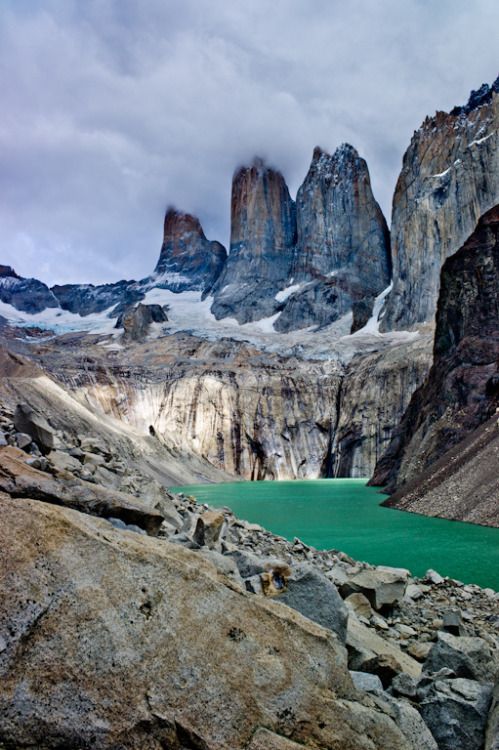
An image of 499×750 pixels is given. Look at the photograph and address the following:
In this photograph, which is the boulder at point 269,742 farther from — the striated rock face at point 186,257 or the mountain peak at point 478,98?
the striated rock face at point 186,257

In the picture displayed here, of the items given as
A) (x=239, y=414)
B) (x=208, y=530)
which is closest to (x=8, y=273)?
(x=239, y=414)

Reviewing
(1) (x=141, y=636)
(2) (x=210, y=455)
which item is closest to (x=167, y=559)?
(1) (x=141, y=636)

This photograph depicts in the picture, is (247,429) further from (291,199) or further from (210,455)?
(291,199)

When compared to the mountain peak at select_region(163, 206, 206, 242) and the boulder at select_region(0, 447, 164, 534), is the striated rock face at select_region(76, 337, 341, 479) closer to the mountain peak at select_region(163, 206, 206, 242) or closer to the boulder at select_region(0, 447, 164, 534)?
the boulder at select_region(0, 447, 164, 534)

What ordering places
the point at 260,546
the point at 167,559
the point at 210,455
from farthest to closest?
the point at 210,455
the point at 260,546
the point at 167,559

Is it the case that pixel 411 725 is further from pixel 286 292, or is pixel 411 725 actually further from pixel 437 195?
pixel 286 292

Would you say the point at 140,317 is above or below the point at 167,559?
above

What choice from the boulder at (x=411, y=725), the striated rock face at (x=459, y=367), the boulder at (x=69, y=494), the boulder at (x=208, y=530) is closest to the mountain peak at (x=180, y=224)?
the striated rock face at (x=459, y=367)
